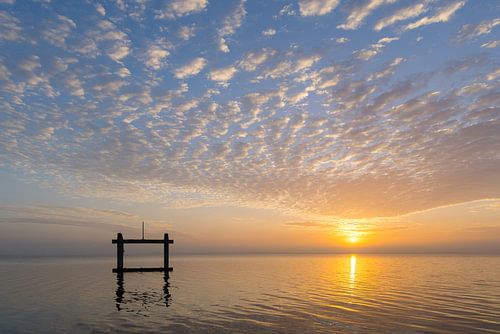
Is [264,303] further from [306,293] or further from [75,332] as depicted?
[75,332]

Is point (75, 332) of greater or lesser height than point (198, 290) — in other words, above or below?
above

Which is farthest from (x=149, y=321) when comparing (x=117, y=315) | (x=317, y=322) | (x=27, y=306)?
(x=27, y=306)

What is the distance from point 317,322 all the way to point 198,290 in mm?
17165

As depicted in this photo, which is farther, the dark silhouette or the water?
the dark silhouette

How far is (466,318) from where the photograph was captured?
2223 cm

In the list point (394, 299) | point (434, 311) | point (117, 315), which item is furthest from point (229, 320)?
point (394, 299)

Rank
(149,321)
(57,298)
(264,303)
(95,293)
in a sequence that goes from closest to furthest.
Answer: (149,321) < (264,303) < (57,298) < (95,293)

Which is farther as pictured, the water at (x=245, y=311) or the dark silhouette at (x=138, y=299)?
the dark silhouette at (x=138, y=299)

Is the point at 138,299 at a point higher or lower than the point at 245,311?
lower

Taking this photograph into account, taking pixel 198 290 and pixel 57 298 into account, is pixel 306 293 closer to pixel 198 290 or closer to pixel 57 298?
pixel 198 290

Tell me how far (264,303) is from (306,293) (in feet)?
26.9

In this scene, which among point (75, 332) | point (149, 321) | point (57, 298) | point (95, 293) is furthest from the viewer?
point (95, 293)

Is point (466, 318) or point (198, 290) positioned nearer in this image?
point (466, 318)

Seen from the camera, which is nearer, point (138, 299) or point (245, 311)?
point (245, 311)
